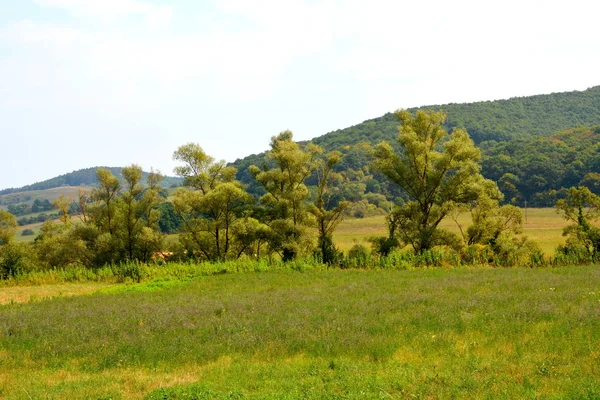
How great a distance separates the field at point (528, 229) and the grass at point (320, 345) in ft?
123

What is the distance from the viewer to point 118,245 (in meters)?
49.1

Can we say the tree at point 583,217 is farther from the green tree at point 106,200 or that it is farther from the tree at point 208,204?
the green tree at point 106,200

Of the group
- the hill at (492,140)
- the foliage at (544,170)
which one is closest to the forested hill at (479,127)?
the hill at (492,140)

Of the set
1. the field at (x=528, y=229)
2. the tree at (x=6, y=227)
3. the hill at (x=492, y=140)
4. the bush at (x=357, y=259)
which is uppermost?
the hill at (x=492, y=140)

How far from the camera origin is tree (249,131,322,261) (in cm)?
4253

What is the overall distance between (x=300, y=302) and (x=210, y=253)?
27699 mm

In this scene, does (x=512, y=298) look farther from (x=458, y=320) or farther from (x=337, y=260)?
(x=337, y=260)

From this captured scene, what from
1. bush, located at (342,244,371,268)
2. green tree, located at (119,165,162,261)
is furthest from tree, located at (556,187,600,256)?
green tree, located at (119,165,162,261)

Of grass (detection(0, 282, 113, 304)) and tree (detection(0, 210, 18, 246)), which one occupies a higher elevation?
tree (detection(0, 210, 18, 246))

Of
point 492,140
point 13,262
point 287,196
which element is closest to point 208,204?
point 287,196

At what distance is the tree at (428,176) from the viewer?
43.2 meters

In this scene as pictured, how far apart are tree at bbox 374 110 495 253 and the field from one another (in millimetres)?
14058

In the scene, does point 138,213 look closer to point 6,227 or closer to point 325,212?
point 6,227

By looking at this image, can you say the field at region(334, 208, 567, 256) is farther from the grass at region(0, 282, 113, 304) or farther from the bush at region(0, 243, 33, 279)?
the bush at region(0, 243, 33, 279)
